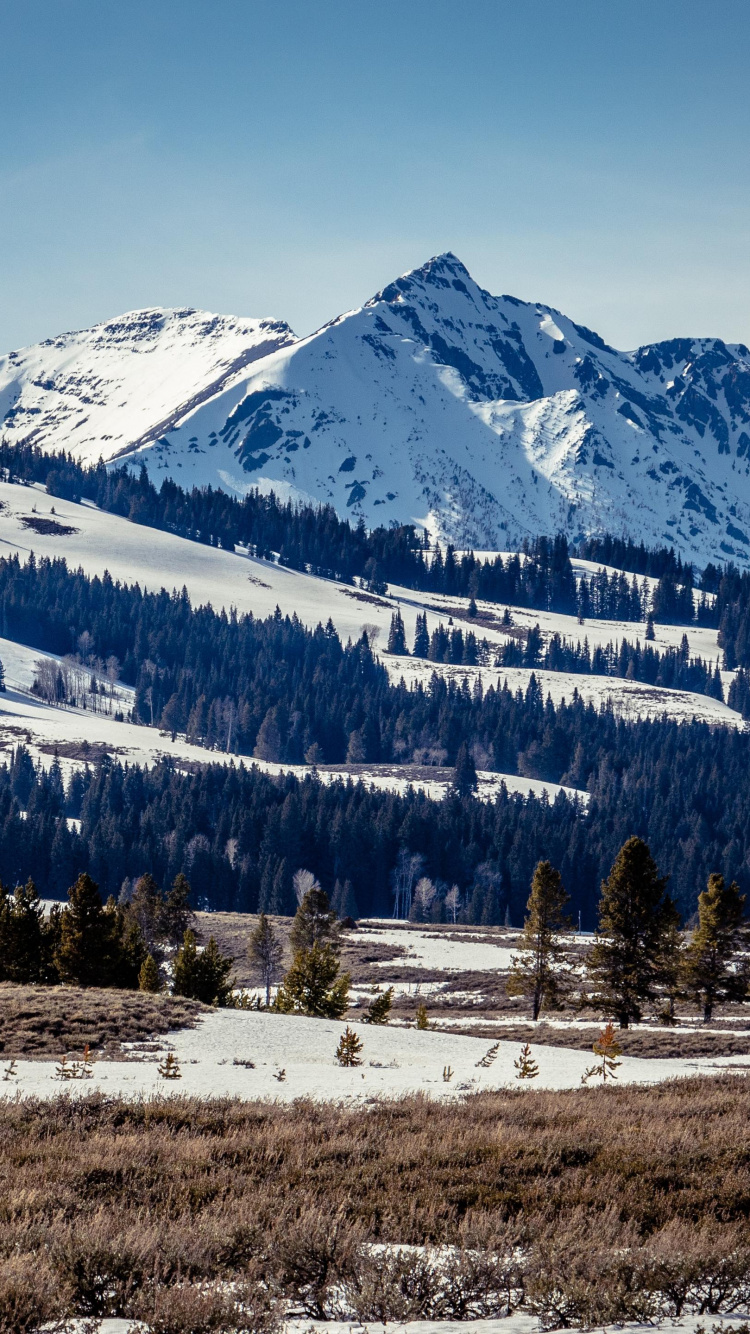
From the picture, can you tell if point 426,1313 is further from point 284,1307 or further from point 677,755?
point 677,755

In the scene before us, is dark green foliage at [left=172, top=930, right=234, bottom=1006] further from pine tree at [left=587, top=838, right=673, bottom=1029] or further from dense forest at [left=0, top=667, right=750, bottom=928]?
dense forest at [left=0, top=667, right=750, bottom=928]

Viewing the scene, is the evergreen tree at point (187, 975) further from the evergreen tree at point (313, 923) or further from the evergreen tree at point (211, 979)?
the evergreen tree at point (313, 923)

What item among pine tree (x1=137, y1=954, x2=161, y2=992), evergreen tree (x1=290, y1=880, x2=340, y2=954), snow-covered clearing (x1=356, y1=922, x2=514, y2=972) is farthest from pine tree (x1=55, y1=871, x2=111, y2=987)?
snow-covered clearing (x1=356, y1=922, x2=514, y2=972)

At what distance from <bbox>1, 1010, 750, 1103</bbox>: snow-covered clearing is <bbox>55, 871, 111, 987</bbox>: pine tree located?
494 inches

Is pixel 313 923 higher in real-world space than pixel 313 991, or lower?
lower

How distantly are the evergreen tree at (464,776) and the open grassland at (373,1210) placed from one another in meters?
175

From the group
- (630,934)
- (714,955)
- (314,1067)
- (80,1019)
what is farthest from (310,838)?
(314,1067)

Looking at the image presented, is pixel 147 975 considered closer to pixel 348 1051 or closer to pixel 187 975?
pixel 187 975

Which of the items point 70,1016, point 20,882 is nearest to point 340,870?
point 20,882

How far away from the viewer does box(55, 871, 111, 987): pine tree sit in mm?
44312

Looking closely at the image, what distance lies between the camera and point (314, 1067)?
25.6m

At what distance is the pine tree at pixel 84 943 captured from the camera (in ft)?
Result: 145

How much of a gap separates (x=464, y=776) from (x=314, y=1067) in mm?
169808

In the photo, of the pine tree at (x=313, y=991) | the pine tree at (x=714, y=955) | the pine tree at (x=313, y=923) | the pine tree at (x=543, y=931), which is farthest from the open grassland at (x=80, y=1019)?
the pine tree at (x=313, y=923)
